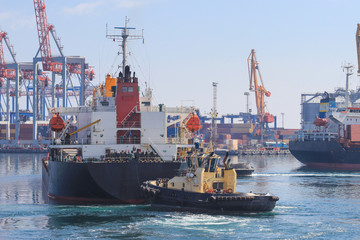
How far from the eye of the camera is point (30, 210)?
48.6 metres

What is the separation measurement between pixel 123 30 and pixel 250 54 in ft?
460

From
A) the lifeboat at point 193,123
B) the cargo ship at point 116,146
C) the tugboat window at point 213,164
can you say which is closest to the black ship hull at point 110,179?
the cargo ship at point 116,146

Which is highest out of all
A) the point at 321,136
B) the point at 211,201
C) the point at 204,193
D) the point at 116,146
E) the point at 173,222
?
the point at 321,136

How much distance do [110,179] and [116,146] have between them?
13.6ft

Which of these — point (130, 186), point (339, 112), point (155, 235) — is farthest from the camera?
point (339, 112)

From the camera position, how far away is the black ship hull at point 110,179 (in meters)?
46.9

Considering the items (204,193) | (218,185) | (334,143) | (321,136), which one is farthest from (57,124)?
(321,136)

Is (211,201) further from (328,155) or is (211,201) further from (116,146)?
(328,155)

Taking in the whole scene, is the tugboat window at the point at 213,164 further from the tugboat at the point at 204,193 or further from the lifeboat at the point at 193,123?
the lifeboat at the point at 193,123

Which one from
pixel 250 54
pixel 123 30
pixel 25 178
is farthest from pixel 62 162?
pixel 250 54

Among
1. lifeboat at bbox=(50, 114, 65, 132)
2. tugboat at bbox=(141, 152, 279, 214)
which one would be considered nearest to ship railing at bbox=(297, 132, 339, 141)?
lifeboat at bbox=(50, 114, 65, 132)

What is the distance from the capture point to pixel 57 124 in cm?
5366

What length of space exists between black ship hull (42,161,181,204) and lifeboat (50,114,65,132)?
5353 mm

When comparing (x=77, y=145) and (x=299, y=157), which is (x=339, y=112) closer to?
(x=299, y=157)
